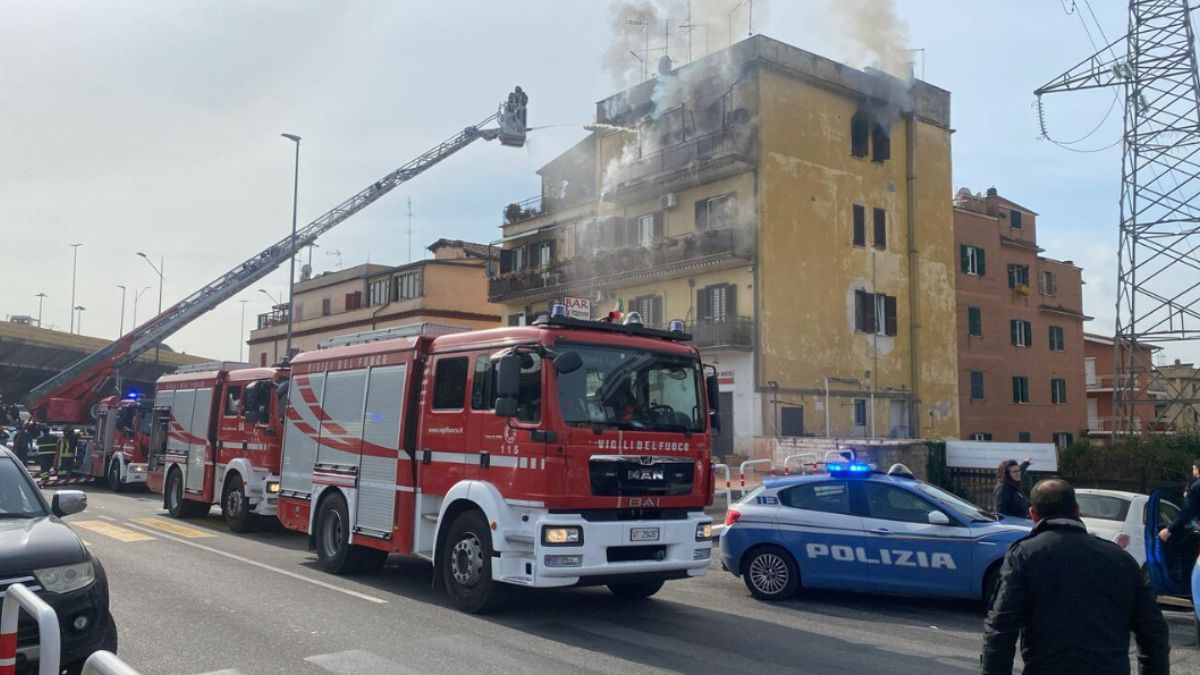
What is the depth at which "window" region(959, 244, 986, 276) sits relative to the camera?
42.9 meters

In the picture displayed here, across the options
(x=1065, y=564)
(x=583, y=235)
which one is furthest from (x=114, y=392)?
(x=1065, y=564)

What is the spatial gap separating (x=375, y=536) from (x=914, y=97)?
33.5 m

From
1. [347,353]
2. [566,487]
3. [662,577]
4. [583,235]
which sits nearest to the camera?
[566,487]

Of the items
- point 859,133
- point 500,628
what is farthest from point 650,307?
point 500,628

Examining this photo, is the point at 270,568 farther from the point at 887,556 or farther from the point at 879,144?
the point at 879,144

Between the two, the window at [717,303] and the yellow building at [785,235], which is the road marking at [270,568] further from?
the window at [717,303]

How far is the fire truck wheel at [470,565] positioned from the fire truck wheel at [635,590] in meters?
1.76

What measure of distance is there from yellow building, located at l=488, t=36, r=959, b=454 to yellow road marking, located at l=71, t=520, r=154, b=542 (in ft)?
60.1

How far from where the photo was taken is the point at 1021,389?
147 feet

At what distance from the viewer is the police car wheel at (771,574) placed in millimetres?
10539

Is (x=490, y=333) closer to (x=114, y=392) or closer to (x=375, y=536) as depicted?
(x=375, y=536)

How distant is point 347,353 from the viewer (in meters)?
12.1

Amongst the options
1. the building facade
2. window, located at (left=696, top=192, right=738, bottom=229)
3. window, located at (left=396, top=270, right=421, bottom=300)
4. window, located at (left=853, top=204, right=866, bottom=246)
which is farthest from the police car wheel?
window, located at (left=396, top=270, right=421, bottom=300)

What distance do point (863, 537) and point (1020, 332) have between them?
39.4 meters
